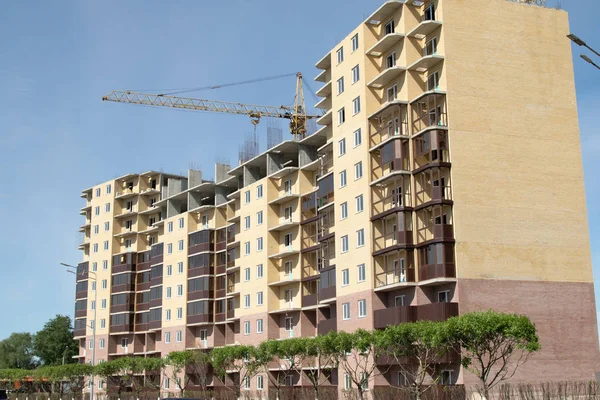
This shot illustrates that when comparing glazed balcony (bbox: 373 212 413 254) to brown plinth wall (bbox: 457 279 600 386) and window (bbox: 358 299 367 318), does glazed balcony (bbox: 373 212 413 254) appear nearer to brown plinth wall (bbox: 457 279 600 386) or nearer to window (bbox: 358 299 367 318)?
window (bbox: 358 299 367 318)

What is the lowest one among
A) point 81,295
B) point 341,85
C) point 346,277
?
point 346,277

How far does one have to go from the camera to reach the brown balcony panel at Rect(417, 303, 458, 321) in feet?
187

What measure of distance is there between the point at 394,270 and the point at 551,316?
12542 mm

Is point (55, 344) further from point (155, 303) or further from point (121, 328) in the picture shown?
point (155, 303)

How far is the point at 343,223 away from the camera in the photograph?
71.1 m

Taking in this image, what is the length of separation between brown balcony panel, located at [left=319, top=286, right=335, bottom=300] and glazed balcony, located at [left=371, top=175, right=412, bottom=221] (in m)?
9.69

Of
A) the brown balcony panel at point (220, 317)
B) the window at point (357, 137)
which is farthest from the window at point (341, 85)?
the brown balcony panel at point (220, 317)

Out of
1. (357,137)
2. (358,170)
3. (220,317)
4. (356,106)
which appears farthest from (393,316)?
(220,317)

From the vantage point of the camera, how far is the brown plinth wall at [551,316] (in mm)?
57978

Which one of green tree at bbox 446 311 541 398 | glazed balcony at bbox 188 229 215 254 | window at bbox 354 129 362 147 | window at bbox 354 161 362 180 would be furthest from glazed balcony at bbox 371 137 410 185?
glazed balcony at bbox 188 229 215 254

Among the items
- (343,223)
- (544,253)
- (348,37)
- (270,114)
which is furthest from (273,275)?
(270,114)

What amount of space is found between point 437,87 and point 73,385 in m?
85.2

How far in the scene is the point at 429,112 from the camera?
2454 inches

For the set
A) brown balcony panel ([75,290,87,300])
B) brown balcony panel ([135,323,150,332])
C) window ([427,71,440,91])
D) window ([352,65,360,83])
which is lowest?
brown balcony panel ([135,323,150,332])
